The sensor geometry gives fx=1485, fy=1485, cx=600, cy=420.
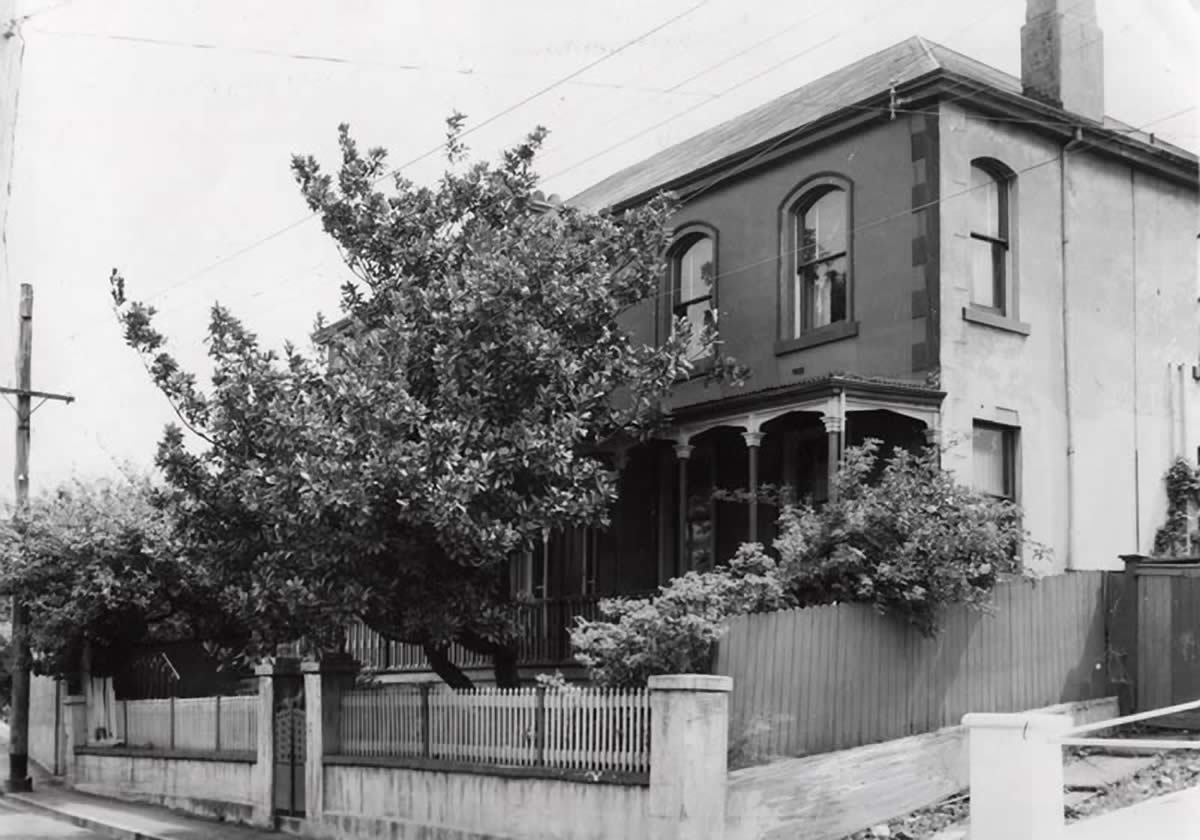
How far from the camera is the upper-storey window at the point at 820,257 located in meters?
17.6

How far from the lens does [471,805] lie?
13828 millimetres

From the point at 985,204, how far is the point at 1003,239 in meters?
0.45

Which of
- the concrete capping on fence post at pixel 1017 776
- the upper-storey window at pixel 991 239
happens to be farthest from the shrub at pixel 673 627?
the upper-storey window at pixel 991 239

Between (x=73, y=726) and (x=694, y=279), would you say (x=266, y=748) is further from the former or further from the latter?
(x=73, y=726)

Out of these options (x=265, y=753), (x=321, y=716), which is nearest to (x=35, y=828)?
(x=265, y=753)

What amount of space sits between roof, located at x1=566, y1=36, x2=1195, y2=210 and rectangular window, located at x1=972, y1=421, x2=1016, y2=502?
153 inches

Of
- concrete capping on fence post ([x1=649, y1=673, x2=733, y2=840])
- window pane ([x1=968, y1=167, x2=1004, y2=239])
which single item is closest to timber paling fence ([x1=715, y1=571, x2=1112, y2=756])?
concrete capping on fence post ([x1=649, y1=673, x2=733, y2=840])

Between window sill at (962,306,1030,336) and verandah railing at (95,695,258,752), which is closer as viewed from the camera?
window sill at (962,306,1030,336)

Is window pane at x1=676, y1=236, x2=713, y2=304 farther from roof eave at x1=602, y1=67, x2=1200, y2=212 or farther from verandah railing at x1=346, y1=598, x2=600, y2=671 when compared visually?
verandah railing at x1=346, y1=598, x2=600, y2=671

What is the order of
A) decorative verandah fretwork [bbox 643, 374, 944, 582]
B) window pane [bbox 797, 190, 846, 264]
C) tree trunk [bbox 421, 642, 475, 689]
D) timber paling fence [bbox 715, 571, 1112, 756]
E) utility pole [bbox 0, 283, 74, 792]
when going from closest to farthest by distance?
timber paling fence [bbox 715, 571, 1112, 756], decorative verandah fretwork [bbox 643, 374, 944, 582], tree trunk [bbox 421, 642, 475, 689], window pane [bbox 797, 190, 846, 264], utility pole [bbox 0, 283, 74, 792]

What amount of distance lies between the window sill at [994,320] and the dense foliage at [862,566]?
3.08 m

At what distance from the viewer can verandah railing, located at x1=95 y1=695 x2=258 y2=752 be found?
18797 millimetres

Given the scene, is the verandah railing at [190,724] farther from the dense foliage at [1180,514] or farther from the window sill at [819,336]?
the dense foliage at [1180,514]

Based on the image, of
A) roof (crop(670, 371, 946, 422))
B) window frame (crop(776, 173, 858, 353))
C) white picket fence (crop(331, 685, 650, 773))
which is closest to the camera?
white picket fence (crop(331, 685, 650, 773))
